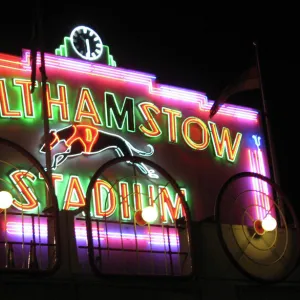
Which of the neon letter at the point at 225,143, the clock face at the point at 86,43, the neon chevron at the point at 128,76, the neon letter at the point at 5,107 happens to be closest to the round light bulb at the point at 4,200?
the neon letter at the point at 5,107

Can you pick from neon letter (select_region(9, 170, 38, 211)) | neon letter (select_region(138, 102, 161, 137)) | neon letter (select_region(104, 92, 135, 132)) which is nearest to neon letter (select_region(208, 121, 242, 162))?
neon letter (select_region(138, 102, 161, 137))

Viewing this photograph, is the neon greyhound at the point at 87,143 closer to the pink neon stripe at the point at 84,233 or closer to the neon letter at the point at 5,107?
the neon letter at the point at 5,107

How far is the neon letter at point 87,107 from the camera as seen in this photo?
17.4 metres

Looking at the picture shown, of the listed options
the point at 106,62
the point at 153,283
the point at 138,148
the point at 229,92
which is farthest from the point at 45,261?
the point at 229,92

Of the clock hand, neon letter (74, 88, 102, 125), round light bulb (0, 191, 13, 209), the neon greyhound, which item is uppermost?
the clock hand

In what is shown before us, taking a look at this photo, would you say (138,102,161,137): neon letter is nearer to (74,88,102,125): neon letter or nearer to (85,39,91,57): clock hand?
(74,88,102,125): neon letter

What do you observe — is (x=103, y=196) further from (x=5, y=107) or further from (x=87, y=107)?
(x=5, y=107)

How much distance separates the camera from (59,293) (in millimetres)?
12367

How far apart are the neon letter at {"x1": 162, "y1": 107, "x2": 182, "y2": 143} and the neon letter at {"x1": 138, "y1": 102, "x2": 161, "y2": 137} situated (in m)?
0.35

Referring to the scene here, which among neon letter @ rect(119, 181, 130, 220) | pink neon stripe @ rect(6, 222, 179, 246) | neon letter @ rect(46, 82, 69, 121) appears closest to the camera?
pink neon stripe @ rect(6, 222, 179, 246)

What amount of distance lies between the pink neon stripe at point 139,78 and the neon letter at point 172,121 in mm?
448

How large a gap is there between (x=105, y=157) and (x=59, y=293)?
18.1ft

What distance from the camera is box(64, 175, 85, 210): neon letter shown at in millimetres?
16094

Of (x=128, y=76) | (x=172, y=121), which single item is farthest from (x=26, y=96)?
(x=172, y=121)
